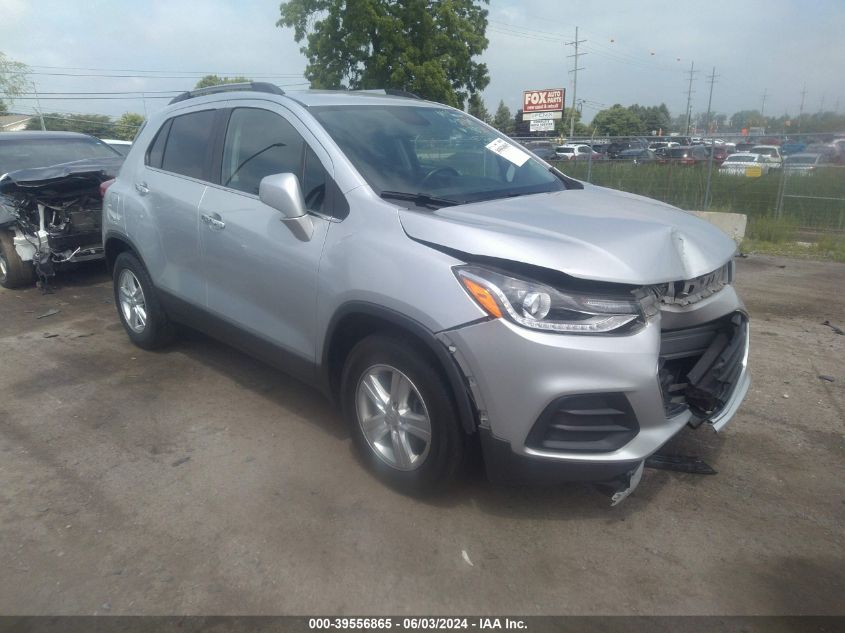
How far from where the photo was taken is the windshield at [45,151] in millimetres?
8266

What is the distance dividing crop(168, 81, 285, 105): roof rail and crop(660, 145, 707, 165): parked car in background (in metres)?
11.2

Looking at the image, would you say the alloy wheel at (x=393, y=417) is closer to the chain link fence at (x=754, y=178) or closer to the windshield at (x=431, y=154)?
the windshield at (x=431, y=154)

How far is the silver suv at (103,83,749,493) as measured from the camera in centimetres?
269

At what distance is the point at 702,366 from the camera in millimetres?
3117

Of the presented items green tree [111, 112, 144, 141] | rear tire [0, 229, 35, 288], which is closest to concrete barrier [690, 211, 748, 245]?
rear tire [0, 229, 35, 288]

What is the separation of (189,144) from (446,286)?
2728 mm

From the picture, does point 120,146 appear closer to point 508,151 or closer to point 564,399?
point 508,151

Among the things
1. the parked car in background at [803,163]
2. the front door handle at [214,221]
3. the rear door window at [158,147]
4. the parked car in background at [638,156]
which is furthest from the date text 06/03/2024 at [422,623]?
the parked car in background at [638,156]

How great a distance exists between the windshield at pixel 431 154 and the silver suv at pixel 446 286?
0.01 meters

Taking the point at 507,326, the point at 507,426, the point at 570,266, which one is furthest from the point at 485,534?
the point at 570,266

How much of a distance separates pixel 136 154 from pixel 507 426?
3.90 m

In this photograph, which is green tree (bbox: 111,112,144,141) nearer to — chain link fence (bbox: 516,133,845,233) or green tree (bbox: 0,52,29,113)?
green tree (bbox: 0,52,29,113)

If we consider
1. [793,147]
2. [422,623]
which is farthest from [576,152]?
[422,623]

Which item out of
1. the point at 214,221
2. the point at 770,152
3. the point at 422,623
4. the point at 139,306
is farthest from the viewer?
the point at 770,152
